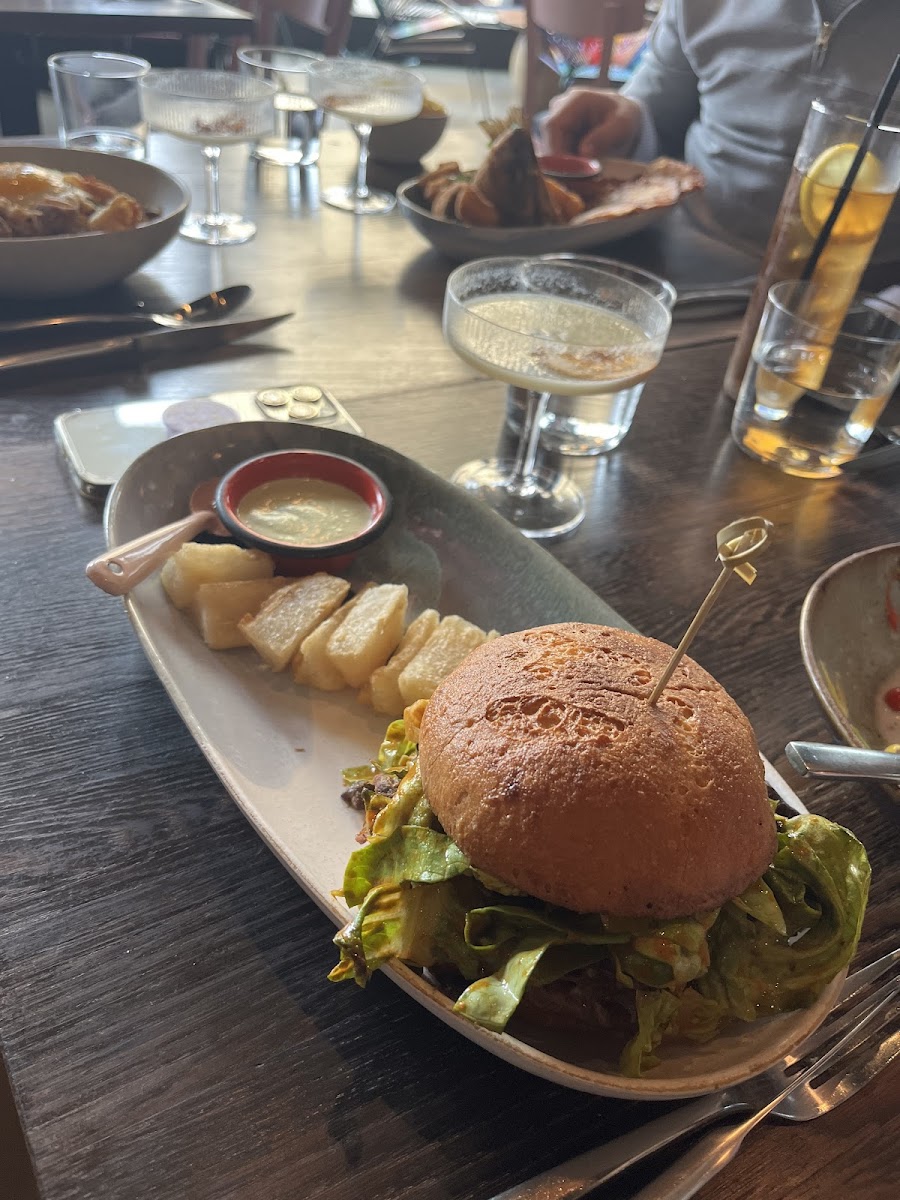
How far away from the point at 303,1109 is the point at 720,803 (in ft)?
1.45

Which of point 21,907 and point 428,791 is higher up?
point 428,791

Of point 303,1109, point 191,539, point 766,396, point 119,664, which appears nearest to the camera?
point 303,1109

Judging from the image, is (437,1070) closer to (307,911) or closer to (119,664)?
(307,911)

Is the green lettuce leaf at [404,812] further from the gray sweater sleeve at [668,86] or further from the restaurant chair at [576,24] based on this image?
the restaurant chair at [576,24]

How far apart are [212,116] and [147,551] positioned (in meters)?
1.68

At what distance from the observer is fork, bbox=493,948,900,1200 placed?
693 millimetres

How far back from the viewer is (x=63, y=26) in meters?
3.64

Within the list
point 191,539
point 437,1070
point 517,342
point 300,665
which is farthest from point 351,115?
point 437,1070

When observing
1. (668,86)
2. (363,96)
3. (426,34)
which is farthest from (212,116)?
(426,34)

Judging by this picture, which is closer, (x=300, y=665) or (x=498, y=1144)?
(x=498, y=1144)

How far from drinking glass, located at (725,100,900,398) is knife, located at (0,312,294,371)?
1.08 meters

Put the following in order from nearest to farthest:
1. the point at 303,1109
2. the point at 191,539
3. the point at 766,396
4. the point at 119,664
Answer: the point at 303,1109, the point at 119,664, the point at 191,539, the point at 766,396

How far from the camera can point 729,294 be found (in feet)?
7.59

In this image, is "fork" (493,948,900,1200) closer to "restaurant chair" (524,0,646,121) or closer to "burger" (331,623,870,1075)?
"burger" (331,623,870,1075)
